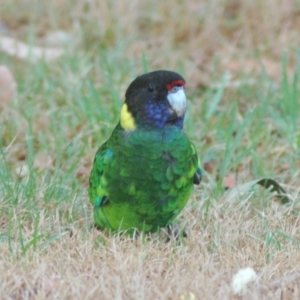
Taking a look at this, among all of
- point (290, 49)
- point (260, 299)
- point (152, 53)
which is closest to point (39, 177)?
point (260, 299)

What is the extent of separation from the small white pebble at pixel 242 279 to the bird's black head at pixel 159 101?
2.01ft

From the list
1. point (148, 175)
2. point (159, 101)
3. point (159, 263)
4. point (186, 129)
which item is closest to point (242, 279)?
point (159, 263)

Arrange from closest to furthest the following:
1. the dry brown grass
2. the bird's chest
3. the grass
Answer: the dry brown grass < the grass < the bird's chest

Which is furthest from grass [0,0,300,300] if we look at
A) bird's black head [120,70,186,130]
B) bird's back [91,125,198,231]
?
bird's black head [120,70,186,130]

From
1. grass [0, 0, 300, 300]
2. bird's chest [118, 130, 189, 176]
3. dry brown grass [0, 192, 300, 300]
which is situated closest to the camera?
dry brown grass [0, 192, 300, 300]

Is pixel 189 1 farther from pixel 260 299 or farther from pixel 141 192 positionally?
pixel 260 299

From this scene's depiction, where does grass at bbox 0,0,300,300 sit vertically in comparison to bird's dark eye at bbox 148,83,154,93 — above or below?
below

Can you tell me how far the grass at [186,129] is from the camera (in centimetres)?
275

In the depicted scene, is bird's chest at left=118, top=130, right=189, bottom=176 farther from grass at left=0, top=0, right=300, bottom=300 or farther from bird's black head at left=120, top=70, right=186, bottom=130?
grass at left=0, top=0, right=300, bottom=300

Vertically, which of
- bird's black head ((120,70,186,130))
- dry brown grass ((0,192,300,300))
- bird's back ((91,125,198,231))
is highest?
bird's black head ((120,70,186,130))

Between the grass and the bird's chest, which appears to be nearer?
the grass

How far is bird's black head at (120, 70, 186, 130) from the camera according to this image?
120 inches

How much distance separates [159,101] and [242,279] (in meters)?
0.72

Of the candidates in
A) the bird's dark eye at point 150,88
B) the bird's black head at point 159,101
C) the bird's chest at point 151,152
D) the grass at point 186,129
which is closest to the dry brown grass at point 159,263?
the grass at point 186,129
